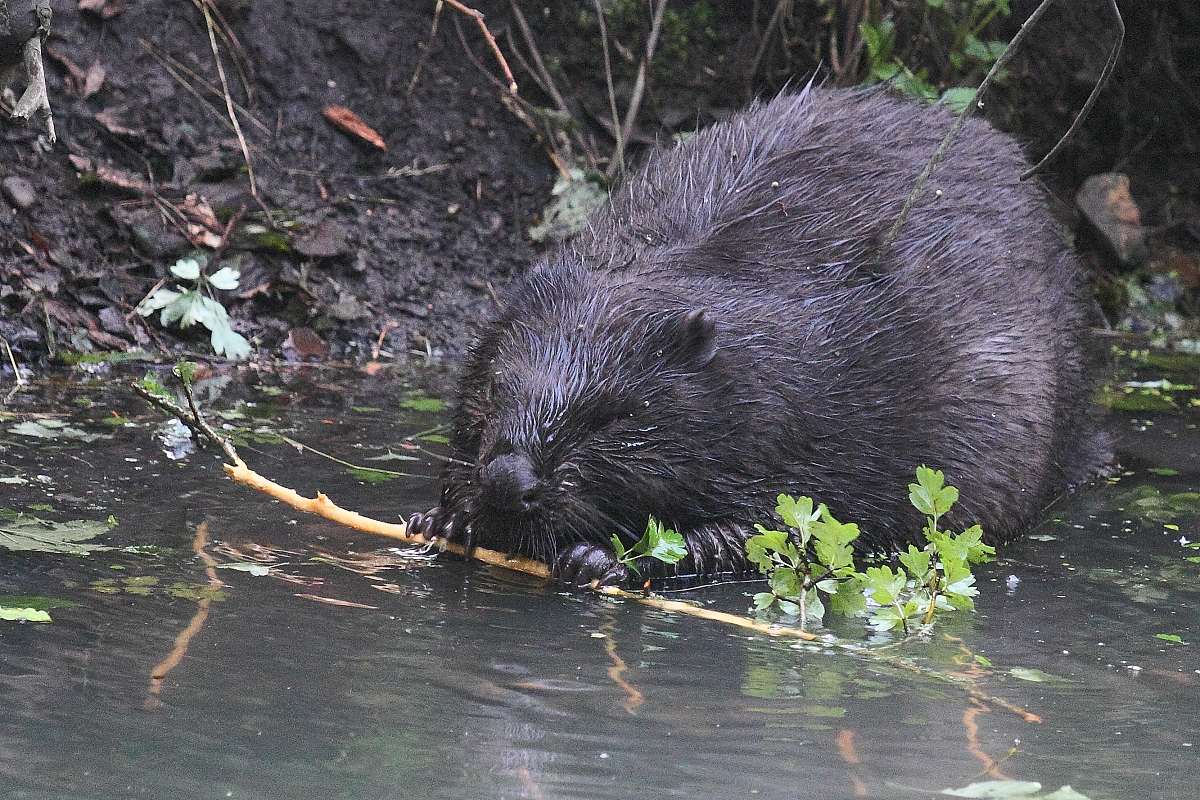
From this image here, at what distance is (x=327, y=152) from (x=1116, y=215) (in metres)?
4.74

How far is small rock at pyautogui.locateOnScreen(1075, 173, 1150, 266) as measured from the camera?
874 centimetres

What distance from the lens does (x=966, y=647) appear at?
3080 mm

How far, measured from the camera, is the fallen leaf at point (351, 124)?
7539 millimetres

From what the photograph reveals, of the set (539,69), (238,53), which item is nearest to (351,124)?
(238,53)

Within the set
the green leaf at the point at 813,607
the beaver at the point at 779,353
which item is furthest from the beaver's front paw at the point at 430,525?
the green leaf at the point at 813,607

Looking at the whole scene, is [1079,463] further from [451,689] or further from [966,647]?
[451,689]

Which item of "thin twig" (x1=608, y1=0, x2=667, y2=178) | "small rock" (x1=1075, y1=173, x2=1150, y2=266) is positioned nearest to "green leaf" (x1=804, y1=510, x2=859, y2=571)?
"thin twig" (x1=608, y1=0, x2=667, y2=178)

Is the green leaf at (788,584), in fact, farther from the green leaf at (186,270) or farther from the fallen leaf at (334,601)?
the green leaf at (186,270)

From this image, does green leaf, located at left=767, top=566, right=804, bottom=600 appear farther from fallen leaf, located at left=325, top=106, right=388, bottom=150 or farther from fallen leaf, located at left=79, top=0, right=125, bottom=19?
fallen leaf, located at left=79, top=0, right=125, bottom=19

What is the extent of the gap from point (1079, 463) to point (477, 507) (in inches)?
101

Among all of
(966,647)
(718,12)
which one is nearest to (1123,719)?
(966,647)

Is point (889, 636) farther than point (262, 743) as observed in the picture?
Yes

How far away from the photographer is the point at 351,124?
756cm

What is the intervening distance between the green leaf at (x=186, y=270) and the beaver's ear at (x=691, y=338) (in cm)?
304
